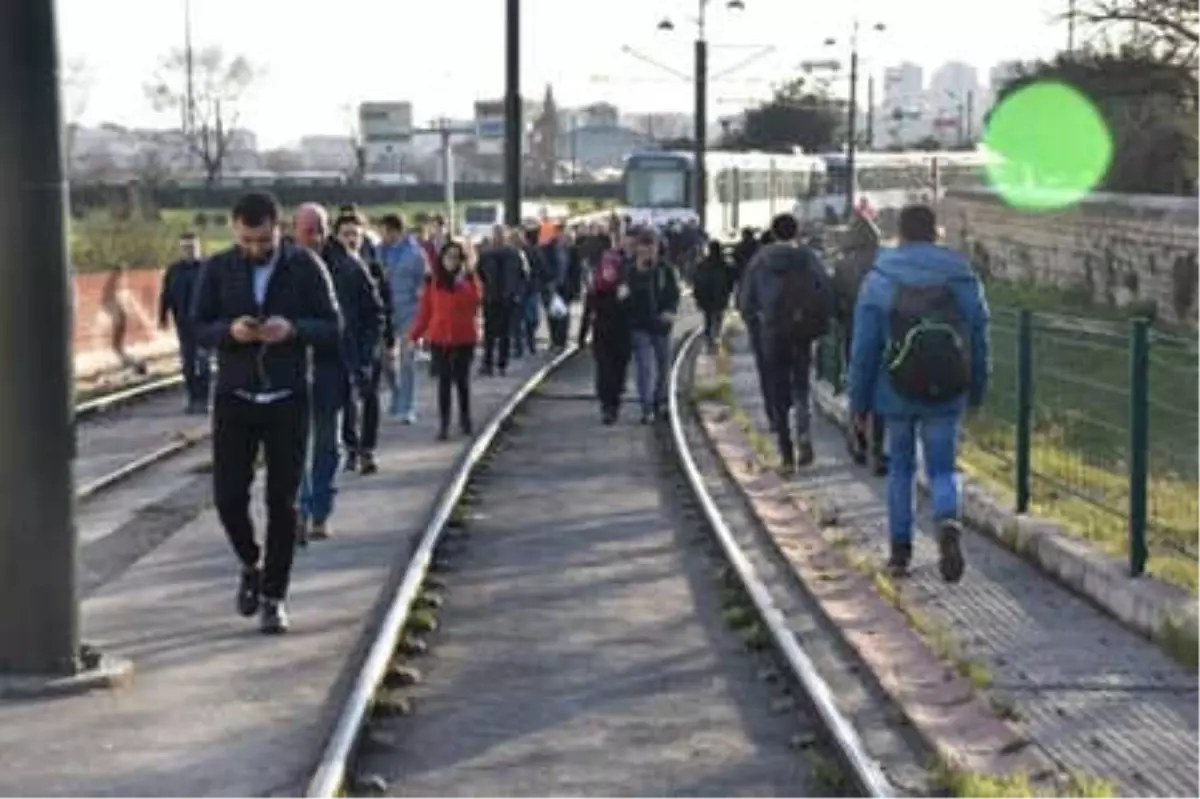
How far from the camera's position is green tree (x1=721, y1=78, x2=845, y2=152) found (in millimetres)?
108188

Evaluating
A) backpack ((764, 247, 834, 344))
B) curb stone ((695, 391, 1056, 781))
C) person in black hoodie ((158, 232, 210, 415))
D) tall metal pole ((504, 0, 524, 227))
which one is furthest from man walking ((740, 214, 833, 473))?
tall metal pole ((504, 0, 524, 227))

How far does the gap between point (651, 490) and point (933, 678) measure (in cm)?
740

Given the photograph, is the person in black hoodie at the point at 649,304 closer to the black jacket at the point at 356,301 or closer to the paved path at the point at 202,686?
the paved path at the point at 202,686

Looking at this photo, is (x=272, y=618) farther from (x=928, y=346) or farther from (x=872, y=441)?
(x=872, y=441)

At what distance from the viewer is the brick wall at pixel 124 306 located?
1144 inches

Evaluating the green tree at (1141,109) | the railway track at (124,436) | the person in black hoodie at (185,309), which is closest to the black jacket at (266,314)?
the railway track at (124,436)

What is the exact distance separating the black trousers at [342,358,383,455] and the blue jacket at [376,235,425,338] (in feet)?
9.31

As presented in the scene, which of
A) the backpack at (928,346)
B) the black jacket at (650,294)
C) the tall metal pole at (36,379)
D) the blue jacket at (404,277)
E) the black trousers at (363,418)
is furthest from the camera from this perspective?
the black jacket at (650,294)

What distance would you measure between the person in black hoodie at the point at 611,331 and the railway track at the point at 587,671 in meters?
5.59

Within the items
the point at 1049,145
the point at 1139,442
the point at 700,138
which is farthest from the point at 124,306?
the point at 700,138

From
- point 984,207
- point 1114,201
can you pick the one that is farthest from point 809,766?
point 984,207

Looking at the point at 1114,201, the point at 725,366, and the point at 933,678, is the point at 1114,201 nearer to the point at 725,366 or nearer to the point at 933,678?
the point at 725,366

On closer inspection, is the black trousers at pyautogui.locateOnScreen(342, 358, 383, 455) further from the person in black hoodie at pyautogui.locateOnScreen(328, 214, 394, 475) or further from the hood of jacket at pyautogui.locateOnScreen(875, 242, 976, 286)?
the hood of jacket at pyautogui.locateOnScreen(875, 242, 976, 286)

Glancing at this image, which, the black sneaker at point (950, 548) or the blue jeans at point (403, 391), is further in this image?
the blue jeans at point (403, 391)
